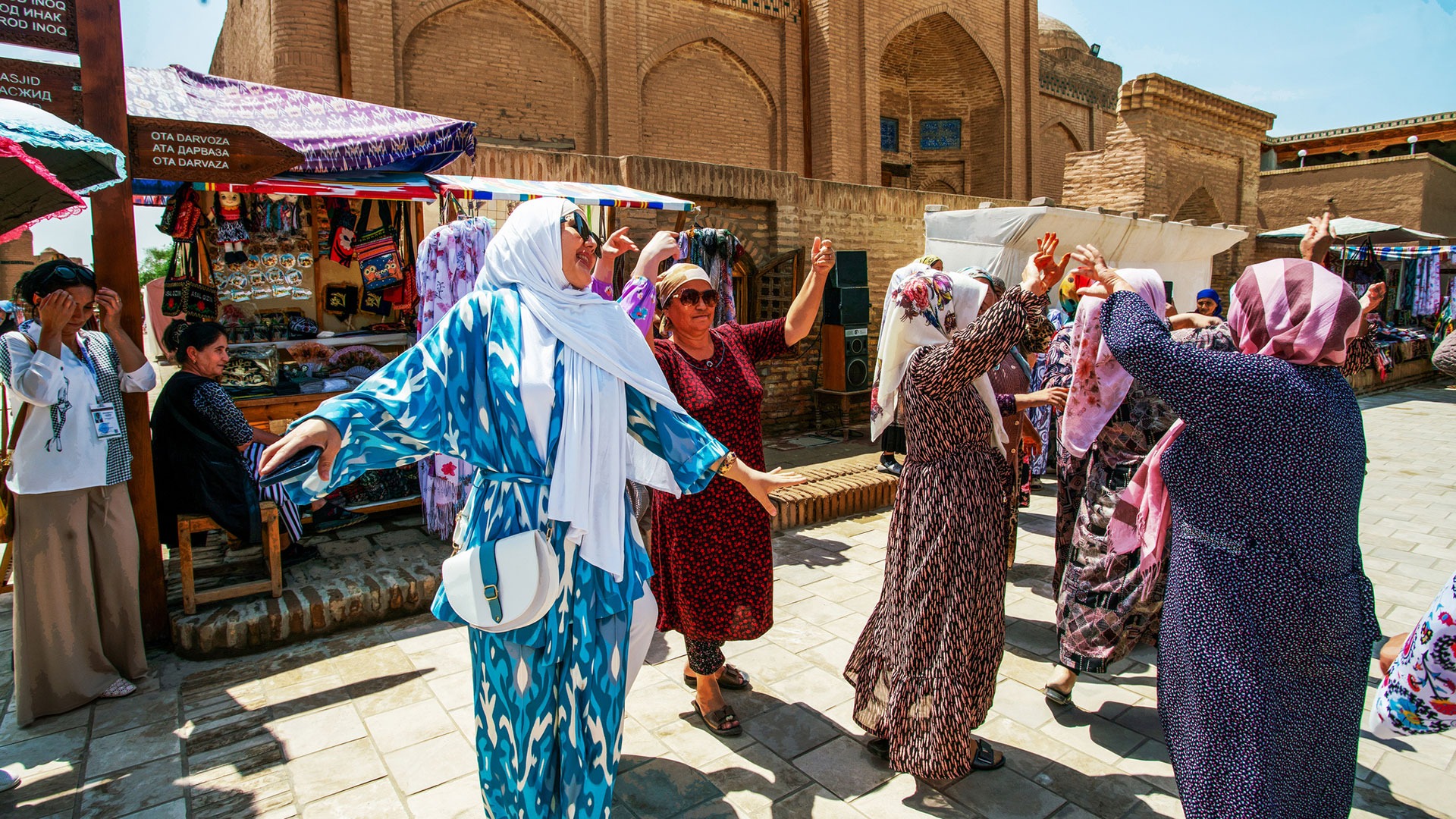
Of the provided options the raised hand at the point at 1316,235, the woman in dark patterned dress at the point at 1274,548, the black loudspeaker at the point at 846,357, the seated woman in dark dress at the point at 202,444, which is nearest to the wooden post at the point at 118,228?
the seated woman in dark dress at the point at 202,444

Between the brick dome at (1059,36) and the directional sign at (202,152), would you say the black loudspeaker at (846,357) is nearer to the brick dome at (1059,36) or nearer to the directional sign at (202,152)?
the directional sign at (202,152)

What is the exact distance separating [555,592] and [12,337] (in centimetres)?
281

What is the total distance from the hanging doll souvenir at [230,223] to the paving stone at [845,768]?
539 centimetres

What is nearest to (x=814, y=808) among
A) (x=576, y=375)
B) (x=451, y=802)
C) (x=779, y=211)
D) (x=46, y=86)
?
(x=451, y=802)

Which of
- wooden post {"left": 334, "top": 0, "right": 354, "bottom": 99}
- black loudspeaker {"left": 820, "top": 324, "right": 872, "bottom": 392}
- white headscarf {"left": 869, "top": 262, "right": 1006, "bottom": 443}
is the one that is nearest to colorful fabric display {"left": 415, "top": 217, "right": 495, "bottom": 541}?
white headscarf {"left": 869, "top": 262, "right": 1006, "bottom": 443}

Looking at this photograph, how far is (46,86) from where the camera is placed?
3.51 metres

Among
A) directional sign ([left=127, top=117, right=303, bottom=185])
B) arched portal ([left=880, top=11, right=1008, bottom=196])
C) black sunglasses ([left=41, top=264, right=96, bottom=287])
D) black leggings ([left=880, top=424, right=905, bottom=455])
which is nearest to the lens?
black sunglasses ([left=41, top=264, right=96, bottom=287])

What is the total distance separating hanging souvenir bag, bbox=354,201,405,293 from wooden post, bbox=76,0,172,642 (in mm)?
2554

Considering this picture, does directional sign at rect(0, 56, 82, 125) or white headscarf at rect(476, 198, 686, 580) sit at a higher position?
directional sign at rect(0, 56, 82, 125)

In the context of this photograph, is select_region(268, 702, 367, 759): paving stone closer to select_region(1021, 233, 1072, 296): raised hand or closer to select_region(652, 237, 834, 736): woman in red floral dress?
select_region(652, 237, 834, 736): woman in red floral dress

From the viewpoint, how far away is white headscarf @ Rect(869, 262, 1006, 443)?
2.82 m

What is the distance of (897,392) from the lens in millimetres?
3094

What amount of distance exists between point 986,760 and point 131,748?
3.15 m

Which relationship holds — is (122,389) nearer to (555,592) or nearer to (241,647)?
(241,647)
